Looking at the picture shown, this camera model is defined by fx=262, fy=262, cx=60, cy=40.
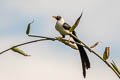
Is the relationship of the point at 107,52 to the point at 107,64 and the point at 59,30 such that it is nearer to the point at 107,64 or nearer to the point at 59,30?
the point at 107,64

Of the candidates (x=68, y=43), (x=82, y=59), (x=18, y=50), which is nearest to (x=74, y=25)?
(x=68, y=43)

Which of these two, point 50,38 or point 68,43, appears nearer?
point 50,38

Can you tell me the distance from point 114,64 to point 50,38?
0.84 meters

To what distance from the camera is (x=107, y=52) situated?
3309 mm

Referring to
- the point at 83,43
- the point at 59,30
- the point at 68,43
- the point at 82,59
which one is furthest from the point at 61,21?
the point at 83,43

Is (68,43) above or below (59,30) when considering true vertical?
above

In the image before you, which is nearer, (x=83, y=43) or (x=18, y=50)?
(x=83, y=43)

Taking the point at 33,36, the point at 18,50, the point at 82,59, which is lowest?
the point at 82,59

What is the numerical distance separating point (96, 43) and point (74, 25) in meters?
0.42

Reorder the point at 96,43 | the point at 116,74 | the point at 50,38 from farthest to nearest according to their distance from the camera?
the point at 96,43 → the point at 50,38 → the point at 116,74

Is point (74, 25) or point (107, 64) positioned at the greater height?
point (74, 25)

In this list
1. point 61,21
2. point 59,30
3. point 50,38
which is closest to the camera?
point 50,38

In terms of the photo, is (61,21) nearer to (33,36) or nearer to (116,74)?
(33,36)

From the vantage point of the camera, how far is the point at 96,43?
353 cm
